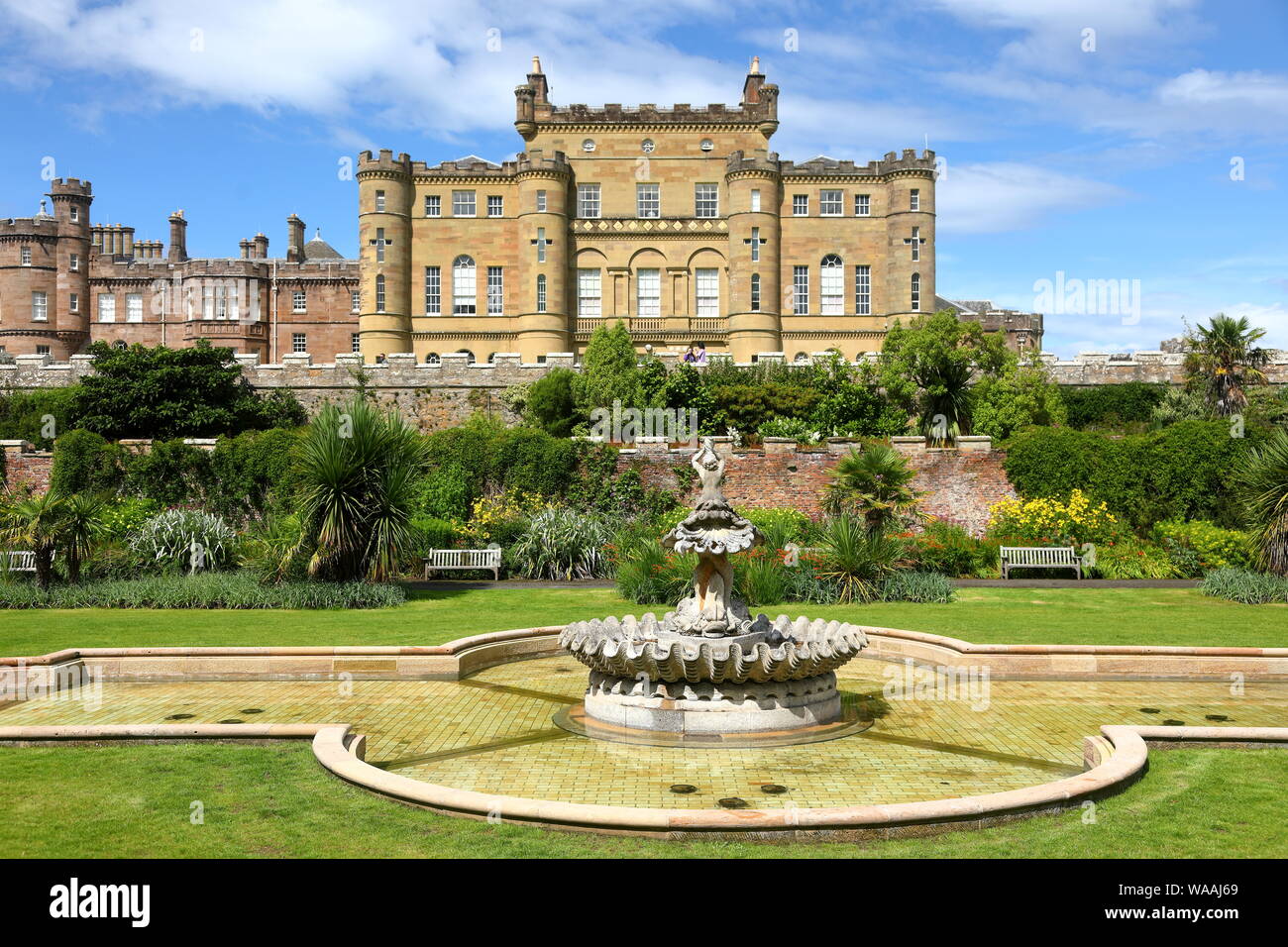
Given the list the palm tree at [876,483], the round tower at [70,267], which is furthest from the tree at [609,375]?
the round tower at [70,267]

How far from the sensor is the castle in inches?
1812

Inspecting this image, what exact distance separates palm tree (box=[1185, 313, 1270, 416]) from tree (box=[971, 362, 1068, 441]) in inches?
168

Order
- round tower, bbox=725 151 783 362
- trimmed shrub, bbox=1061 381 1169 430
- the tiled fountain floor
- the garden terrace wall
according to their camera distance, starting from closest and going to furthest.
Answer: the tiled fountain floor < the garden terrace wall < trimmed shrub, bbox=1061 381 1169 430 < round tower, bbox=725 151 783 362

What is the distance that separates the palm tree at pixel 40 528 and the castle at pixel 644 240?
26924mm

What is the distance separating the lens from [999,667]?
40.7 feet

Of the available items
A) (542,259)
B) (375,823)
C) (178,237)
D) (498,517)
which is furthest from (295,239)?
(375,823)

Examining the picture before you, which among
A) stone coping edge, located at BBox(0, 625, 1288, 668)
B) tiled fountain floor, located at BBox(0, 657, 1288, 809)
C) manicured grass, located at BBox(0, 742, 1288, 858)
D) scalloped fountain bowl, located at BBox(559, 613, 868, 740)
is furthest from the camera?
stone coping edge, located at BBox(0, 625, 1288, 668)

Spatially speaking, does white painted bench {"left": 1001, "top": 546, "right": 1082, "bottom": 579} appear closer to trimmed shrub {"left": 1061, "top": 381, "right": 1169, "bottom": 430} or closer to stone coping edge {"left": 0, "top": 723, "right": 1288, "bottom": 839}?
trimmed shrub {"left": 1061, "top": 381, "right": 1169, "bottom": 430}

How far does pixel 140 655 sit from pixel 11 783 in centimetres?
464

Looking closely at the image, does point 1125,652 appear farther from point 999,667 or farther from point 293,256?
point 293,256

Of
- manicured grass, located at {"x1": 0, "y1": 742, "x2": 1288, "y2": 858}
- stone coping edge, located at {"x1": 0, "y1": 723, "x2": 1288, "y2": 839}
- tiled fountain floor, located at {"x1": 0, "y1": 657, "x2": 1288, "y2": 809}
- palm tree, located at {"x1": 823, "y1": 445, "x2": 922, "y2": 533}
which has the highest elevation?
palm tree, located at {"x1": 823, "y1": 445, "x2": 922, "y2": 533}

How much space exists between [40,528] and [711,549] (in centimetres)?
1438

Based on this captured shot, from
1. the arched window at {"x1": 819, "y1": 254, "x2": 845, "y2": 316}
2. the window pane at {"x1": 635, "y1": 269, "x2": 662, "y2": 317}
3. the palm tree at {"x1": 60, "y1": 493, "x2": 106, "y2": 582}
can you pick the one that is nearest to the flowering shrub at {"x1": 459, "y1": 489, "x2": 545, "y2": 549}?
the palm tree at {"x1": 60, "y1": 493, "x2": 106, "y2": 582}

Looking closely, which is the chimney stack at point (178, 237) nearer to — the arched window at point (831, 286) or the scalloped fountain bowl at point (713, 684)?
the arched window at point (831, 286)
